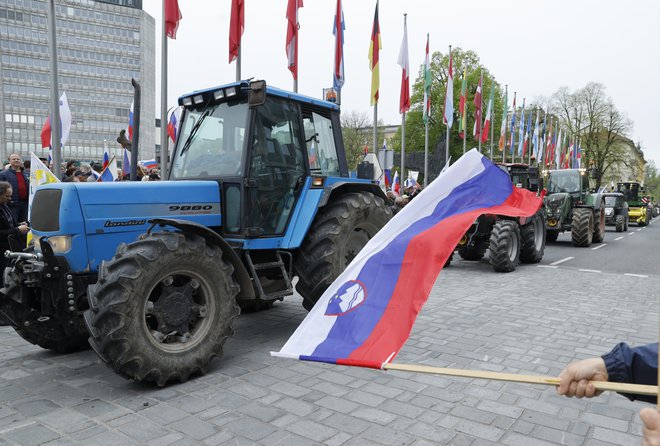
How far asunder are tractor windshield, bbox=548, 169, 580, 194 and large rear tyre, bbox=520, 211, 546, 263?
600cm

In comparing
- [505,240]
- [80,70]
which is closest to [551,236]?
[505,240]

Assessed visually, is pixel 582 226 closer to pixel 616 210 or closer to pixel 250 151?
pixel 616 210

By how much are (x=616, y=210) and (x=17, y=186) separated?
86.9 ft

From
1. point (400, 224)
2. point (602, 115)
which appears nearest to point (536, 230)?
point (400, 224)

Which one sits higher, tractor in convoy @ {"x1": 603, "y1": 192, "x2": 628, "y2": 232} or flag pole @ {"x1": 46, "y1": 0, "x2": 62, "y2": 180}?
flag pole @ {"x1": 46, "y1": 0, "x2": 62, "y2": 180}

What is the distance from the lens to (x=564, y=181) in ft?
56.7

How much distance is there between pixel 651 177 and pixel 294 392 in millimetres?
95581

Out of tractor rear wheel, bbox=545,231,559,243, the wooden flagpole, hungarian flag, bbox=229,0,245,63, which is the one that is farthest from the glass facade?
the wooden flagpole

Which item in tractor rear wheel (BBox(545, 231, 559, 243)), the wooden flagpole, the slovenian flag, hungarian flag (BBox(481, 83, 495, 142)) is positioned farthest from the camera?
hungarian flag (BBox(481, 83, 495, 142))

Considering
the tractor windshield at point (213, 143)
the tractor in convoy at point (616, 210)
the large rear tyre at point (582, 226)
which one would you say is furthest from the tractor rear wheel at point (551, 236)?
the tractor windshield at point (213, 143)

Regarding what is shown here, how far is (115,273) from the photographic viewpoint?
11.5 ft

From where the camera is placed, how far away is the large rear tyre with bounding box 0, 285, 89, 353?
12.3ft

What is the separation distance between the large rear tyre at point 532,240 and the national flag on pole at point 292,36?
7.33 meters

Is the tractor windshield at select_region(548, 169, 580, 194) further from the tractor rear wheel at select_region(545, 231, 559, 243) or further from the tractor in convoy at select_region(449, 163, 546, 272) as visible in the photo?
the tractor in convoy at select_region(449, 163, 546, 272)
